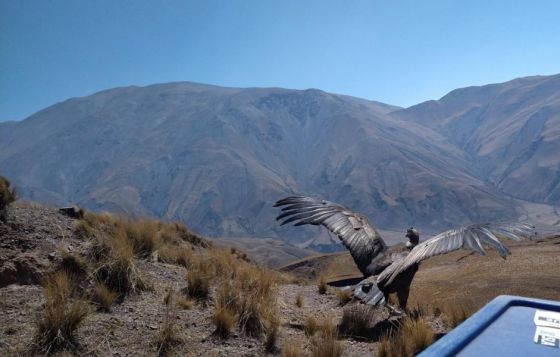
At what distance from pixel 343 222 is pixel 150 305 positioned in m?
3.43

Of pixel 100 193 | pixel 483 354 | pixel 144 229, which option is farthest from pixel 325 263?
pixel 100 193

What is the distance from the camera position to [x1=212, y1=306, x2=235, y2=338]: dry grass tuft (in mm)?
5922

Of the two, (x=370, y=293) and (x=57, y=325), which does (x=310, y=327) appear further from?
(x=57, y=325)

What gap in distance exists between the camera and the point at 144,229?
31.9 ft

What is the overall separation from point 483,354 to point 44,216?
860cm

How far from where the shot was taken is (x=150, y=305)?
22.0 ft

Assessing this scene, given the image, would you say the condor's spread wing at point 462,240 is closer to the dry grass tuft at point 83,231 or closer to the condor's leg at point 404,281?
the condor's leg at point 404,281

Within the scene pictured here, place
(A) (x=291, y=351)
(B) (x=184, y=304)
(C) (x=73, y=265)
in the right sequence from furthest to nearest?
(C) (x=73, y=265) → (B) (x=184, y=304) → (A) (x=291, y=351)

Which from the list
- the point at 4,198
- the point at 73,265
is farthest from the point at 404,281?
the point at 4,198

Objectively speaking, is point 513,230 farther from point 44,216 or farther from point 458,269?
point 458,269

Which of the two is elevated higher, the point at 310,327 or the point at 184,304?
the point at 184,304

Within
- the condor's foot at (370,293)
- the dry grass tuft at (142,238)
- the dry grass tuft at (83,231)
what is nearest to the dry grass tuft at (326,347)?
the condor's foot at (370,293)

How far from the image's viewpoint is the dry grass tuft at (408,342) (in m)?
5.48

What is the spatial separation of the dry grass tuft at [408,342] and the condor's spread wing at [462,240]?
0.76 meters
